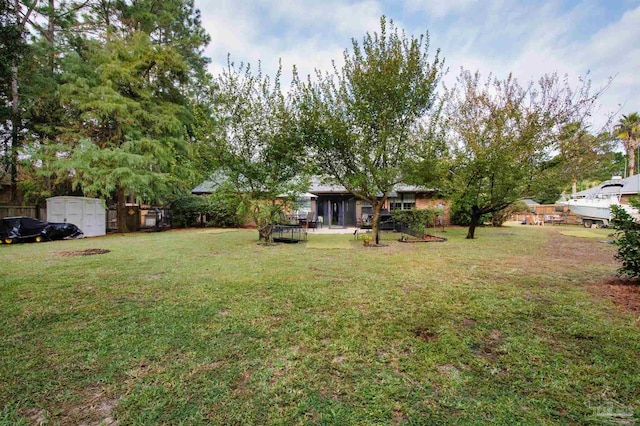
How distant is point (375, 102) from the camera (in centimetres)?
929

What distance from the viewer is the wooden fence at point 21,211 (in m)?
12.8

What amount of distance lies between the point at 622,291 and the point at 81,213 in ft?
56.6

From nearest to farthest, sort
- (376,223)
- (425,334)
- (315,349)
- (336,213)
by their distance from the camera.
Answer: (315,349) → (425,334) → (376,223) → (336,213)

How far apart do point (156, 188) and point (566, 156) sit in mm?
18368

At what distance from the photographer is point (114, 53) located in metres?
13.7

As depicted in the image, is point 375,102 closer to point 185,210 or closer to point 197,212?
point 197,212

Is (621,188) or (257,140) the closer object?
(257,140)

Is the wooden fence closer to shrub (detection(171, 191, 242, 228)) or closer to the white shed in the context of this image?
the white shed

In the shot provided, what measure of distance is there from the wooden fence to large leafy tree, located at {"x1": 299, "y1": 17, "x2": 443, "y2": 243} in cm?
1343

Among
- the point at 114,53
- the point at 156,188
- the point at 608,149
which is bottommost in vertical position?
the point at 156,188

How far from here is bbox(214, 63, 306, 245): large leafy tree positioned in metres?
9.59

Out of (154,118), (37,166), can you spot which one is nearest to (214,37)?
(154,118)

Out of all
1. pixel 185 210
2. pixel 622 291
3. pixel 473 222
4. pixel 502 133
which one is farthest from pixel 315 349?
pixel 185 210

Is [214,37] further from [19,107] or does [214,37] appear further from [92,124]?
[19,107]
